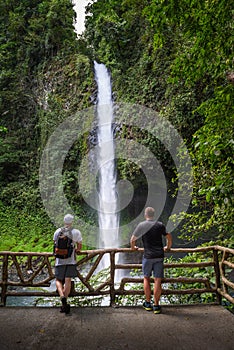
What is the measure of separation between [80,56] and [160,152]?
10048 millimetres

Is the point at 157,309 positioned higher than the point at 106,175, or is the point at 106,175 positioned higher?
the point at 106,175

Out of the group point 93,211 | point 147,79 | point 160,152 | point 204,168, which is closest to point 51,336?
point 204,168

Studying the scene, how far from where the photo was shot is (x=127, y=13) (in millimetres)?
16703

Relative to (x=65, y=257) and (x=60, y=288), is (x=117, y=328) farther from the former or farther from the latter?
(x=65, y=257)

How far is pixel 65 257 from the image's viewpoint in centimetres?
432

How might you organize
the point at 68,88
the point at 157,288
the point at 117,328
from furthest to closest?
the point at 68,88
the point at 157,288
the point at 117,328

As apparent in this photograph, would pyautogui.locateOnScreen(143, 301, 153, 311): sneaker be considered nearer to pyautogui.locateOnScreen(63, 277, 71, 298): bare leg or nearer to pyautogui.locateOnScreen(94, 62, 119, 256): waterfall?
pyautogui.locateOnScreen(63, 277, 71, 298): bare leg

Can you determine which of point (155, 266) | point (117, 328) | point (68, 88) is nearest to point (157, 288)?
point (155, 266)

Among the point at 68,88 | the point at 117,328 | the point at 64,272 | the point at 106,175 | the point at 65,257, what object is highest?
the point at 68,88

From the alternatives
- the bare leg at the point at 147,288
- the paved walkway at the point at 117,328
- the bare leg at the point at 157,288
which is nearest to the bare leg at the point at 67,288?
the paved walkway at the point at 117,328

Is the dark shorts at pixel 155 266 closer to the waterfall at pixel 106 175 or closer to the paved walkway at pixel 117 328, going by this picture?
the paved walkway at pixel 117 328

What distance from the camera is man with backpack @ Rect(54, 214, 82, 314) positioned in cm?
429

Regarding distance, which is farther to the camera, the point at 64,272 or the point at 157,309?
the point at 64,272

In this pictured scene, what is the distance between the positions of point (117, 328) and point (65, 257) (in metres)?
1.22
